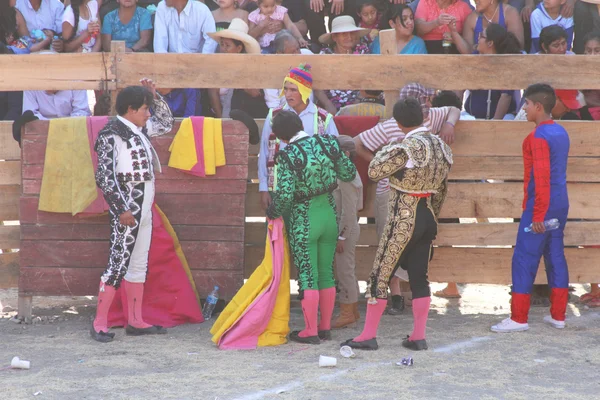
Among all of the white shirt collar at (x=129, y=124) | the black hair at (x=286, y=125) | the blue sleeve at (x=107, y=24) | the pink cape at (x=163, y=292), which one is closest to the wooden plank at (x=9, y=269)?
the pink cape at (x=163, y=292)

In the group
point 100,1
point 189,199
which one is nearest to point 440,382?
point 189,199

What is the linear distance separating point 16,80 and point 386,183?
10.9ft

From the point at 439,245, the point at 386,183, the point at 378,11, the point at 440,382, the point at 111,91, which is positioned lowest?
the point at 440,382

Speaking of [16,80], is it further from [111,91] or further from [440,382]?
[440,382]

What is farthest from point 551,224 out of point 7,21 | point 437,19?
point 7,21

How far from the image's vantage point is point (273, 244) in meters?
7.11

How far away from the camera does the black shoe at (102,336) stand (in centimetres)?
713

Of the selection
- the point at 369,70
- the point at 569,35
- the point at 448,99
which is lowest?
the point at 448,99

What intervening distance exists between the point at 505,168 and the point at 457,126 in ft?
1.88

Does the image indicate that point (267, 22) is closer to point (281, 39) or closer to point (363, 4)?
point (281, 39)

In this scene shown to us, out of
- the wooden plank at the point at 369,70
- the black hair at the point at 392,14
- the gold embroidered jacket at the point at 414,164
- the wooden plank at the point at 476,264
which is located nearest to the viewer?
the gold embroidered jacket at the point at 414,164

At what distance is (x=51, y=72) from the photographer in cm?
800

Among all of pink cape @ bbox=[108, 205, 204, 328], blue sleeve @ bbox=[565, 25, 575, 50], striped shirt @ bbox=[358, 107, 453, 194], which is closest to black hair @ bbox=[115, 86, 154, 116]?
pink cape @ bbox=[108, 205, 204, 328]

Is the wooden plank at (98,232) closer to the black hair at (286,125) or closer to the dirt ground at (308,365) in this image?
the dirt ground at (308,365)
